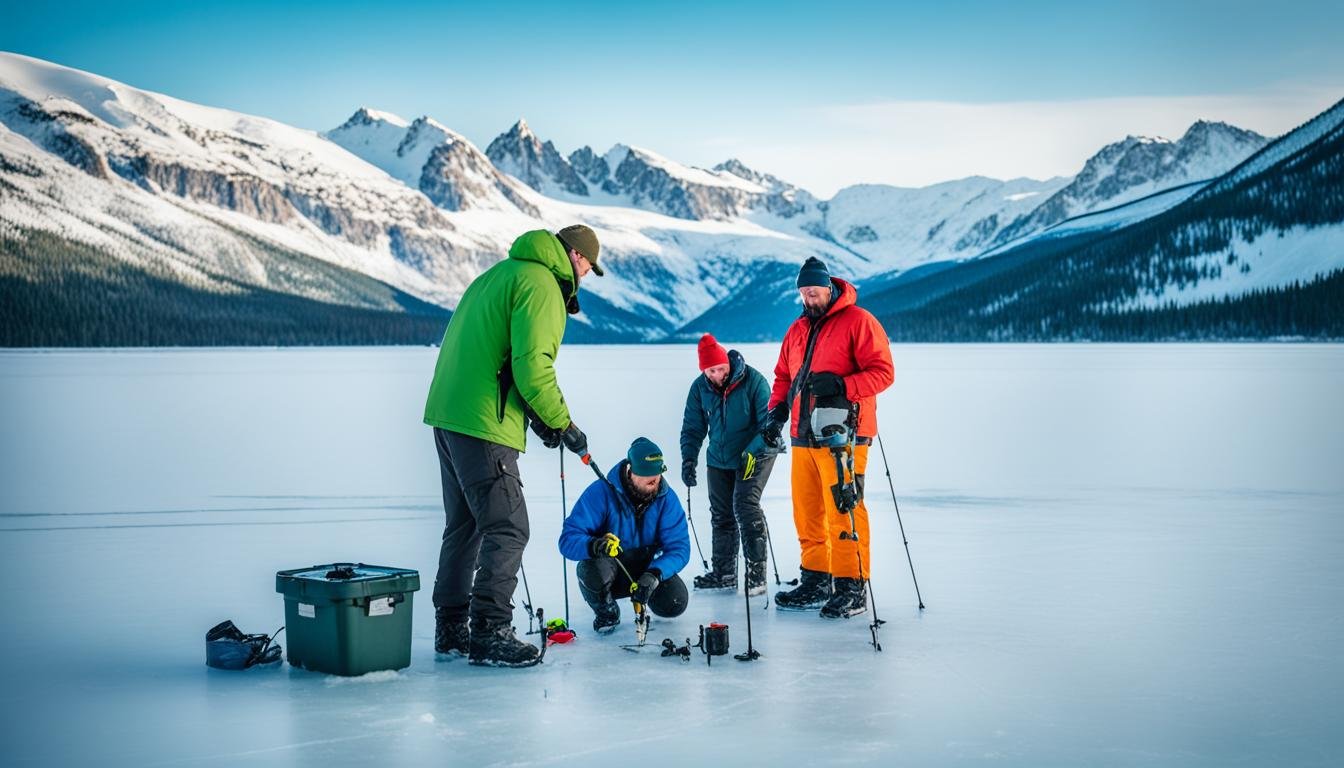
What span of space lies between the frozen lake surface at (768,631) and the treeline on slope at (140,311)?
118725 mm

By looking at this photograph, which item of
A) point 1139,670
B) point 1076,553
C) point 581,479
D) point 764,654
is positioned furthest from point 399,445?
point 1139,670

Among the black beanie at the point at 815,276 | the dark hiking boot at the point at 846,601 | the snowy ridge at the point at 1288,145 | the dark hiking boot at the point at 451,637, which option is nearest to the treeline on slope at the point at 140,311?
the snowy ridge at the point at 1288,145

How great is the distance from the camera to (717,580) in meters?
8.99

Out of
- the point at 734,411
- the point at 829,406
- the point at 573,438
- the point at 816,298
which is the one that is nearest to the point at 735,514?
the point at 734,411

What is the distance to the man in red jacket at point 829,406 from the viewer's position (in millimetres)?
7613

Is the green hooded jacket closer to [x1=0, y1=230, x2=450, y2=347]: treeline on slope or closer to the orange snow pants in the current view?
the orange snow pants

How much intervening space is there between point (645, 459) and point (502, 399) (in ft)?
4.27

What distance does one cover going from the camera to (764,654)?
686cm

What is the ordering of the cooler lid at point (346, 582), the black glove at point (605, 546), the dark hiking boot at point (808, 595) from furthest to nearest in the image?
the dark hiking boot at point (808, 595) < the black glove at point (605, 546) < the cooler lid at point (346, 582)

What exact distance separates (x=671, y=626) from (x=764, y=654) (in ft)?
3.24

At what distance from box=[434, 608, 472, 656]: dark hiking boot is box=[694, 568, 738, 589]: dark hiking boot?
252 centimetres

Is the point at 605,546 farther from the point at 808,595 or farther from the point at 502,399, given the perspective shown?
the point at 808,595

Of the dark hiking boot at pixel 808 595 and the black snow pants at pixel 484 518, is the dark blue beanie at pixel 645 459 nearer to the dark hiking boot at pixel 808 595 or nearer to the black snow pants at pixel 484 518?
the black snow pants at pixel 484 518

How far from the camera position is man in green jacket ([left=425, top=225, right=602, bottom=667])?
6.27 meters
